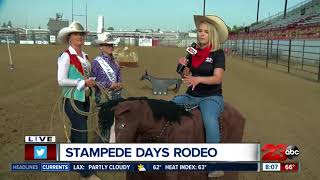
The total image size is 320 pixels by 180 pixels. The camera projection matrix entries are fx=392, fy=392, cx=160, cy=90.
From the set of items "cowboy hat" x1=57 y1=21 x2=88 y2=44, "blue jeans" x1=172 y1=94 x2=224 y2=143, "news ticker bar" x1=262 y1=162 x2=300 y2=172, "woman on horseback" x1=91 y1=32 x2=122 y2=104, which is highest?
"cowboy hat" x1=57 y1=21 x2=88 y2=44

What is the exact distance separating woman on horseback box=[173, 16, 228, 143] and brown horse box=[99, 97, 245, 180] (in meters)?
0.11

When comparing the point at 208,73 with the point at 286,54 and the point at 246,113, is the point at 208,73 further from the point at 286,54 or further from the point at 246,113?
the point at 286,54

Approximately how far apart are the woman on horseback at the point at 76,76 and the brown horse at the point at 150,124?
101cm

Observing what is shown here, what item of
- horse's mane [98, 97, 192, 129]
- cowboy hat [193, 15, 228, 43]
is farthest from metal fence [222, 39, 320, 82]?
horse's mane [98, 97, 192, 129]

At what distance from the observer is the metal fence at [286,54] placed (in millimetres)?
19856

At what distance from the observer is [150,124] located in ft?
10.6

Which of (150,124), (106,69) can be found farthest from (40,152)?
(106,69)

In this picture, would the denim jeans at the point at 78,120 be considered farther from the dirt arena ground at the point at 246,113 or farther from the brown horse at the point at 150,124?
the brown horse at the point at 150,124

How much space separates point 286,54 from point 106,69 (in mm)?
26198

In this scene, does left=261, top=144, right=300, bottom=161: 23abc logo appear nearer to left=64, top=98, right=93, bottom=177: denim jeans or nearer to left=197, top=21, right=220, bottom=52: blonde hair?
left=197, top=21, right=220, bottom=52: blonde hair

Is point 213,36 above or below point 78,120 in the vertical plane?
above

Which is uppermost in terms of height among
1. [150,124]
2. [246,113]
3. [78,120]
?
[150,124]

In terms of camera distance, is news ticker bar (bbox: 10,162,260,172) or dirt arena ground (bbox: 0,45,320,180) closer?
news ticker bar (bbox: 10,162,260,172)

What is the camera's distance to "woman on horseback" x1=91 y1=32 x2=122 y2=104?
4.95 metres
